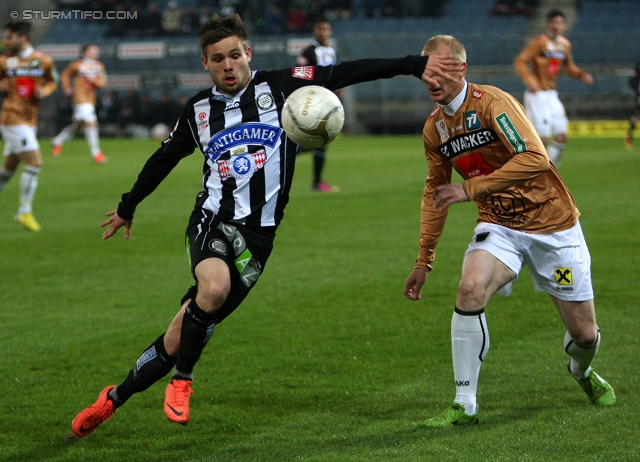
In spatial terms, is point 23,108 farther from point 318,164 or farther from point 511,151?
point 511,151

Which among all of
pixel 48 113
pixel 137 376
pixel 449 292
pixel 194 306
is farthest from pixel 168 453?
pixel 48 113

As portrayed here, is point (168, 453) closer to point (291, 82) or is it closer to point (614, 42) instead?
point (291, 82)

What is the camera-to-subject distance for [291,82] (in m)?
4.54

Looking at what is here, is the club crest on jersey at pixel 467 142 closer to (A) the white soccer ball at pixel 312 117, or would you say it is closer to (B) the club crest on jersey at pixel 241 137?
(A) the white soccer ball at pixel 312 117

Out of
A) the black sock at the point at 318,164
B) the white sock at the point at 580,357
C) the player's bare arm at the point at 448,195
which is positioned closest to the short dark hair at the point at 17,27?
the black sock at the point at 318,164

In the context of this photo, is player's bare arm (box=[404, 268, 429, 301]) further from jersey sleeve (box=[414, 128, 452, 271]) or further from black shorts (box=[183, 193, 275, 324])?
black shorts (box=[183, 193, 275, 324])

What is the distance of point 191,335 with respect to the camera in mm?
4090

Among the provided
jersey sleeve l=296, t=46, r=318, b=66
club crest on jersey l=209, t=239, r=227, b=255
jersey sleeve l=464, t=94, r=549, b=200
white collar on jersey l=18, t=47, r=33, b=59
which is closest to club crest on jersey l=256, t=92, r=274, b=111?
club crest on jersey l=209, t=239, r=227, b=255

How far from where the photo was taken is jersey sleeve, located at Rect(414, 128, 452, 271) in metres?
4.64

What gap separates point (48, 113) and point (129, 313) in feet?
95.3

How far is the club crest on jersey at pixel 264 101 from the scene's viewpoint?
4.46 metres

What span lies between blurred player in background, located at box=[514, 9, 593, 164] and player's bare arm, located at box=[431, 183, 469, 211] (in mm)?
10917

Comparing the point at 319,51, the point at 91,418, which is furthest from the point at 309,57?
the point at 91,418

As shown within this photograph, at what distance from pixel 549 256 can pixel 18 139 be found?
8756 mm
